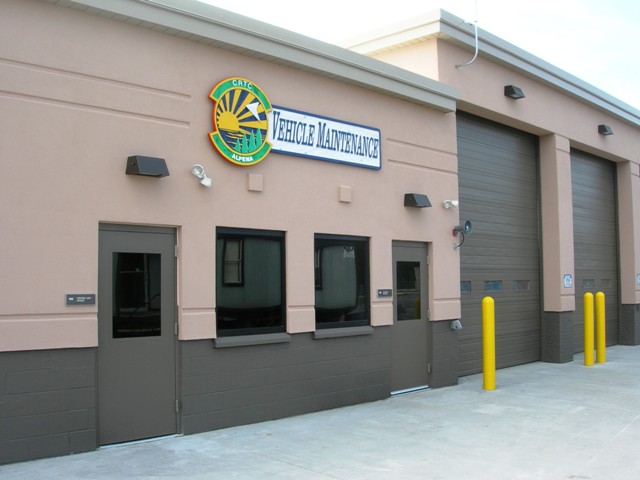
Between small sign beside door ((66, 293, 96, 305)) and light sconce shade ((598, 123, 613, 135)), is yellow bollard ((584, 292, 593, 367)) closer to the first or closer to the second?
light sconce shade ((598, 123, 613, 135))

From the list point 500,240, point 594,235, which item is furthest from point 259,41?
point 594,235

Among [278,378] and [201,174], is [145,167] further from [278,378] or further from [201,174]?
[278,378]

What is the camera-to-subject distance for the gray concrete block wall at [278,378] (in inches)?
292

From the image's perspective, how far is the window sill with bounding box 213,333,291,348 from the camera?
762 cm

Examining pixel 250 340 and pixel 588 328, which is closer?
pixel 250 340

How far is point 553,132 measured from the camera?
14086mm

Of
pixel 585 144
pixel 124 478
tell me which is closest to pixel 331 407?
pixel 124 478

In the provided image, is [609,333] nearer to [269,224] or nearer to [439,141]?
[439,141]

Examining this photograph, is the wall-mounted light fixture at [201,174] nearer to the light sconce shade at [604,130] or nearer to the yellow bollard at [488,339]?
the yellow bollard at [488,339]

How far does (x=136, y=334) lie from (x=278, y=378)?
198 centimetres

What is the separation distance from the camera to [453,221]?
11109mm

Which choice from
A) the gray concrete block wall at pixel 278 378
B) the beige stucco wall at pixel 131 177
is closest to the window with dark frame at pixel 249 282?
the beige stucco wall at pixel 131 177

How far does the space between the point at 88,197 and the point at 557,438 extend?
558cm

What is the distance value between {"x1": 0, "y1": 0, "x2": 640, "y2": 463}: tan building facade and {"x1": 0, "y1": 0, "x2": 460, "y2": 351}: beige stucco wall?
21mm
